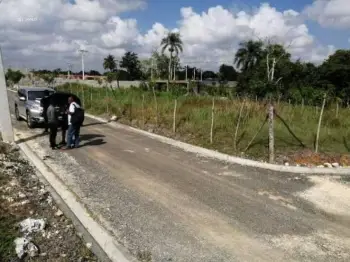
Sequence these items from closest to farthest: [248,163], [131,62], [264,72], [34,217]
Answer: [34,217], [248,163], [264,72], [131,62]

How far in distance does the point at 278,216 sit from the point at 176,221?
1.75 m

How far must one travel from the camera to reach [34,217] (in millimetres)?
6660

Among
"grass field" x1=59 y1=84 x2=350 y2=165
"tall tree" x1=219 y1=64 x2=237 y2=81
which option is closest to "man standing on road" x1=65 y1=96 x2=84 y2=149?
"grass field" x1=59 y1=84 x2=350 y2=165

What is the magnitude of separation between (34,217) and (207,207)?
2954 mm

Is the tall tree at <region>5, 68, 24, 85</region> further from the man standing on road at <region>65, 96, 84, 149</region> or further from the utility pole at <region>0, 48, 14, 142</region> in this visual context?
the man standing on road at <region>65, 96, 84, 149</region>

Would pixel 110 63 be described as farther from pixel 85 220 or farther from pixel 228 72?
pixel 85 220

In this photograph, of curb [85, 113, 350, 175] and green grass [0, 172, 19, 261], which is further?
curb [85, 113, 350, 175]

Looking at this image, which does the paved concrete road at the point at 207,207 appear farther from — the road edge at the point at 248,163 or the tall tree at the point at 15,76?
the tall tree at the point at 15,76

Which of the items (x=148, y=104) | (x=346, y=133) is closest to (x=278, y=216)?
(x=346, y=133)

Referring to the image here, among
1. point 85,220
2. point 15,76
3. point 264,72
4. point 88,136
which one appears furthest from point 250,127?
point 15,76

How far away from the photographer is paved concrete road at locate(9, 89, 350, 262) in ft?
17.9

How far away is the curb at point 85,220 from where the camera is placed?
5.27 metres

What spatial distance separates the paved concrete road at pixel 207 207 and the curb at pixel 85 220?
0.58ft

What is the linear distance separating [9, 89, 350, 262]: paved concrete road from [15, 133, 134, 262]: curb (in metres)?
0.18
